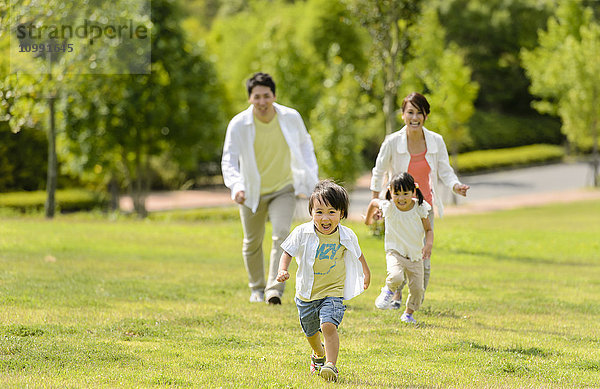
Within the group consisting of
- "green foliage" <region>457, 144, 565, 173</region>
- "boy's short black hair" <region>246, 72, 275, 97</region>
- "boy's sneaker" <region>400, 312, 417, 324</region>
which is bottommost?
"green foliage" <region>457, 144, 565, 173</region>

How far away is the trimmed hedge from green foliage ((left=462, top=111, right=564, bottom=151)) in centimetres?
2888

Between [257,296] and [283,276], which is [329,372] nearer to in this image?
[283,276]

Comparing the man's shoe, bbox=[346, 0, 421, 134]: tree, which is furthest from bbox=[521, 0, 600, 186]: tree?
the man's shoe

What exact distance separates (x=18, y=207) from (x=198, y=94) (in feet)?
26.1

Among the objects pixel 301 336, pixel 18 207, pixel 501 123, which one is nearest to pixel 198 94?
pixel 18 207

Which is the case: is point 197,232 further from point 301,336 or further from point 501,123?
point 501,123

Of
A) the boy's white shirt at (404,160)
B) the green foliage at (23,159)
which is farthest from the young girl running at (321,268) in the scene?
the green foliage at (23,159)

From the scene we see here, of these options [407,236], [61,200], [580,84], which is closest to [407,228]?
[407,236]

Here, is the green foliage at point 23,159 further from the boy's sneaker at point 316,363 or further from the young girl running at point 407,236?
the boy's sneaker at point 316,363

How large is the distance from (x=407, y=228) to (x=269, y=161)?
2.08 m

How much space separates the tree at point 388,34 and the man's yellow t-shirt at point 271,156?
27.4 feet

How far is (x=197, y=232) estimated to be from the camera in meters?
18.1

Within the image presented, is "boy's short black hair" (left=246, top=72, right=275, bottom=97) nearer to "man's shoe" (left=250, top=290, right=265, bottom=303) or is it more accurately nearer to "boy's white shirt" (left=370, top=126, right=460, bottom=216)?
"boy's white shirt" (left=370, top=126, right=460, bottom=216)

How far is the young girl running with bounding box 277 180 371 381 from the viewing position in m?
5.33
